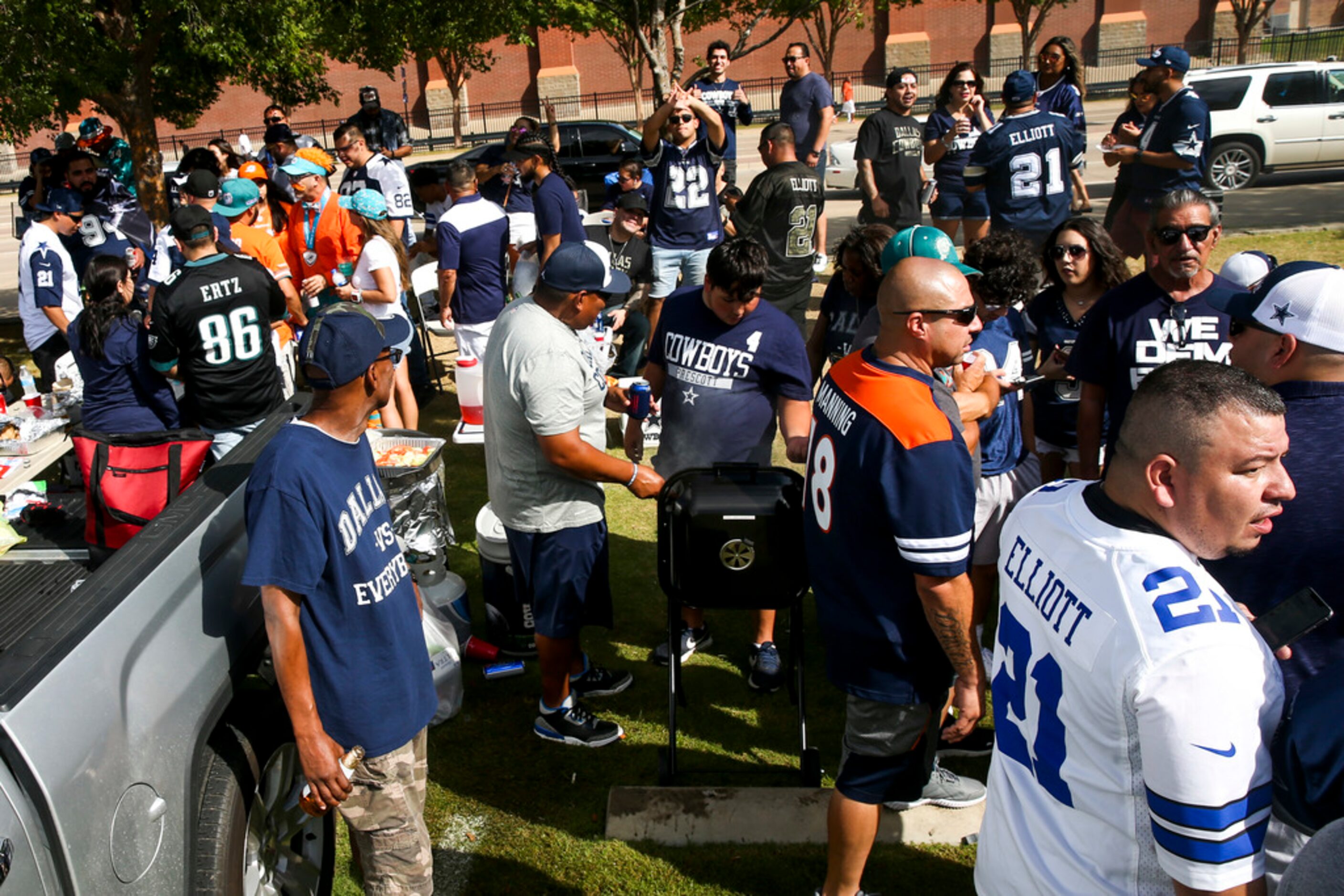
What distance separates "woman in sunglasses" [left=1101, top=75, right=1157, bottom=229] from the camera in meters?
7.71

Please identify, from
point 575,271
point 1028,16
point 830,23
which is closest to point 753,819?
point 575,271

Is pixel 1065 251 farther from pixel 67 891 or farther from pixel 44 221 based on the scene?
pixel 44 221

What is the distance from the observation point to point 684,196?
778cm

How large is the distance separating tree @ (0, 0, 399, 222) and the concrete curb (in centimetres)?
804

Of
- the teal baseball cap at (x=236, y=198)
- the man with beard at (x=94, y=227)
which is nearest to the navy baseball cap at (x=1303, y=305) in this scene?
the teal baseball cap at (x=236, y=198)

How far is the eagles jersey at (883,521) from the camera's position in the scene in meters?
2.84

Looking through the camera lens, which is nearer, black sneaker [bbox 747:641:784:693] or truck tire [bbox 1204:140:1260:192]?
black sneaker [bbox 747:641:784:693]

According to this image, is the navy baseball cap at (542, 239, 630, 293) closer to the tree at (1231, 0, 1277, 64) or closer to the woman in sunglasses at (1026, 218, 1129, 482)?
the woman in sunglasses at (1026, 218, 1129, 482)

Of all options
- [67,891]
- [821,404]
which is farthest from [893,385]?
[67,891]

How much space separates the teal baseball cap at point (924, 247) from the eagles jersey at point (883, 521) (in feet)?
2.88

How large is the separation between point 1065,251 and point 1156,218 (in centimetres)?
70

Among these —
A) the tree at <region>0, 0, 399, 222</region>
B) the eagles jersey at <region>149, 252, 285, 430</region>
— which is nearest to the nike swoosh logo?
the eagles jersey at <region>149, 252, 285, 430</region>

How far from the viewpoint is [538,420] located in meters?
3.82

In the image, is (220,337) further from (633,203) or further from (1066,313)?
(1066,313)
